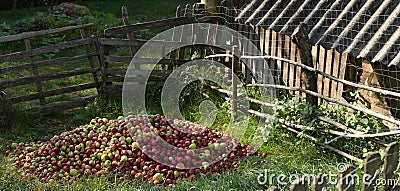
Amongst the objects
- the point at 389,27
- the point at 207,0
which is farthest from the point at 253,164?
the point at 207,0

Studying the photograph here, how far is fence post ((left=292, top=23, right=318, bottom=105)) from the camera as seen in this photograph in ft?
18.1

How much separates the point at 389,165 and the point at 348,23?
8.47 ft

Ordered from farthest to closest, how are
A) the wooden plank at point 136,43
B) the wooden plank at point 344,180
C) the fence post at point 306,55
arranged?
the wooden plank at point 136,43 < the fence post at point 306,55 < the wooden plank at point 344,180

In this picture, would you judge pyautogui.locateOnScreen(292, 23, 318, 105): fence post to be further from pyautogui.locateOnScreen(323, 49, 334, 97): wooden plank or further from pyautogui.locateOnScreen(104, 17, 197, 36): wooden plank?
pyautogui.locateOnScreen(104, 17, 197, 36): wooden plank

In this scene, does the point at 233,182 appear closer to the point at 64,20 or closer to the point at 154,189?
the point at 154,189

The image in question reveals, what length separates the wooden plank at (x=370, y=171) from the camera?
310cm

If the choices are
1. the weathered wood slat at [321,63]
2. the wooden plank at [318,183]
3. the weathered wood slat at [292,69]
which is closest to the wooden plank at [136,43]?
the weathered wood slat at [292,69]

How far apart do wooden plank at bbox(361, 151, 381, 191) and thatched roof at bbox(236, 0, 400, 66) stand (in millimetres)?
1814

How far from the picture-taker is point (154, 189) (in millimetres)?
4746

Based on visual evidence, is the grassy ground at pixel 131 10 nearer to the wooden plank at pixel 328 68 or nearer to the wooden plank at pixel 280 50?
the wooden plank at pixel 280 50

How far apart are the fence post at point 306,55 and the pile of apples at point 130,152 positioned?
961mm

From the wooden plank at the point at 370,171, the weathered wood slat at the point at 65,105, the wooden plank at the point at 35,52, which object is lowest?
the weathered wood slat at the point at 65,105

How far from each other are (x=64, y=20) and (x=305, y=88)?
8731mm

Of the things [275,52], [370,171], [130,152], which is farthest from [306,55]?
[370,171]
